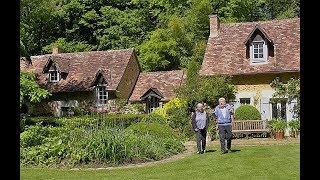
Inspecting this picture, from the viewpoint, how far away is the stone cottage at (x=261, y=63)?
2788cm

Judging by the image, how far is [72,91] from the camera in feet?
122

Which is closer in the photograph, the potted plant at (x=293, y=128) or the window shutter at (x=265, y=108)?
the potted plant at (x=293, y=128)

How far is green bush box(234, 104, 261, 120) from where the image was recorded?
2562 centimetres

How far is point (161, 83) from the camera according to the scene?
36.9 m

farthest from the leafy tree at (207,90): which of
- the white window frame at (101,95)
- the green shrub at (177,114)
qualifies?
the white window frame at (101,95)

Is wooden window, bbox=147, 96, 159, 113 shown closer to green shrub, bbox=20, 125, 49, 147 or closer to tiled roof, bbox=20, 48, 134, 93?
tiled roof, bbox=20, 48, 134, 93

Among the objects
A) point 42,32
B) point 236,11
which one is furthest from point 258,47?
point 42,32

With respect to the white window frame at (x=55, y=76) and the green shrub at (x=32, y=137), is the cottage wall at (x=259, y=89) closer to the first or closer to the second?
the green shrub at (x=32, y=137)

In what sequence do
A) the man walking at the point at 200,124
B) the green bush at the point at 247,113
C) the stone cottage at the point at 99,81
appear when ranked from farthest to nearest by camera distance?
the stone cottage at the point at 99,81, the green bush at the point at 247,113, the man walking at the point at 200,124

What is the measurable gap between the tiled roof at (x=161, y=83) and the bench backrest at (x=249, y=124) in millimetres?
11597

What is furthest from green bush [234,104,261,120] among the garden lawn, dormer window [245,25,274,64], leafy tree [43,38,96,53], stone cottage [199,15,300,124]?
leafy tree [43,38,96,53]

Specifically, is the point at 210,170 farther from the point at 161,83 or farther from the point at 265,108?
the point at 161,83
